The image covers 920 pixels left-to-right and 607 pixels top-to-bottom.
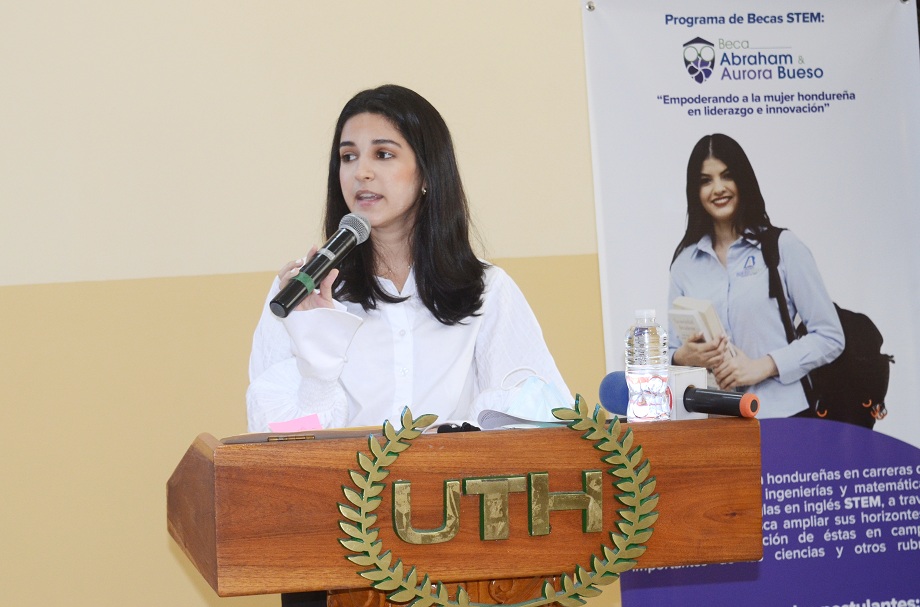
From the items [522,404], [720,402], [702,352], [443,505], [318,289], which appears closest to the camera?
[443,505]

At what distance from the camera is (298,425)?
195 cm

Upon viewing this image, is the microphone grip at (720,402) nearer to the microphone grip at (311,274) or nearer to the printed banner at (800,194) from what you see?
the microphone grip at (311,274)

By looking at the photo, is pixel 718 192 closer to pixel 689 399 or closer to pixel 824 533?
pixel 824 533

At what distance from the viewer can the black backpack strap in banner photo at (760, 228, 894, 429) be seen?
375 centimetres

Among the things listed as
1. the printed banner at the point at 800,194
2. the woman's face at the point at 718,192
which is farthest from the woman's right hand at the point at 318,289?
the woman's face at the point at 718,192

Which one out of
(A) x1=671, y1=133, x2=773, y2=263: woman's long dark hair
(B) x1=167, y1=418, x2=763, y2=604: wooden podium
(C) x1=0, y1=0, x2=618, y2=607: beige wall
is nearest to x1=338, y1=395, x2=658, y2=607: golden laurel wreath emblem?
(B) x1=167, y1=418, x2=763, y2=604: wooden podium

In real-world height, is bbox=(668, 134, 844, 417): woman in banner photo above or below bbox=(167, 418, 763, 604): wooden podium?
above

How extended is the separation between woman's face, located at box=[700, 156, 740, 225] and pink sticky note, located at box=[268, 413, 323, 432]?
2.17m

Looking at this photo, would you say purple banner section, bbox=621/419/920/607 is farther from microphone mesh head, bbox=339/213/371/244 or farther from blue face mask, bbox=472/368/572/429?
microphone mesh head, bbox=339/213/371/244

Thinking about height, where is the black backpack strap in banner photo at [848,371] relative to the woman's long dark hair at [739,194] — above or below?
below

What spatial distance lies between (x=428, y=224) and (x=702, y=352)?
1543 mm

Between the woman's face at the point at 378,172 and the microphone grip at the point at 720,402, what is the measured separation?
974mm

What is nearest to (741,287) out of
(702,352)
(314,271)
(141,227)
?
(702,352)

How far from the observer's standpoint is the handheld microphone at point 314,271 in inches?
66.9
